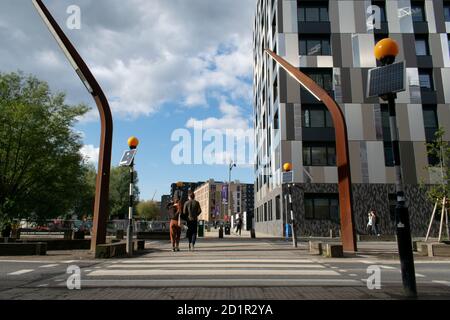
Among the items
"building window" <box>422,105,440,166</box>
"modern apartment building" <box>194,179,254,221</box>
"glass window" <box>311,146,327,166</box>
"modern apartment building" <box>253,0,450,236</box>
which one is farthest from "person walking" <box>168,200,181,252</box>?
"modern apartment building" <box>194,179,254,221</box>

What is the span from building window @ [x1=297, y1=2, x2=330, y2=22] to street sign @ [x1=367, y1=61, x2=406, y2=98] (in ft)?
97.5

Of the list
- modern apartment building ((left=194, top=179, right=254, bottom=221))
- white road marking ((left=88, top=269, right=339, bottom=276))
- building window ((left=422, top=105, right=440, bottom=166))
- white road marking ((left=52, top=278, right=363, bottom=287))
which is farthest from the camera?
modern apartment building ((left=194, top=179, right=254, bottom=221))

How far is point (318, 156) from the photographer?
3148 centimetres

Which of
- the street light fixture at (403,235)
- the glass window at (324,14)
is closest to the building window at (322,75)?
the glass window at (324,14)

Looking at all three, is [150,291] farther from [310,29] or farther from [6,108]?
[310,29]

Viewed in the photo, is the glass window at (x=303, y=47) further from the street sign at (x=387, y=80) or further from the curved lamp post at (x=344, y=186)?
the street sign at (x=387, y=80)

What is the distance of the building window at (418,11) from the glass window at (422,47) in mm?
1914

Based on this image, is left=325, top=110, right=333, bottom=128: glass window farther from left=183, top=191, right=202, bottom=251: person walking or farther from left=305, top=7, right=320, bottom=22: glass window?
left=183, top=191, right=202, bottom=251: person walking

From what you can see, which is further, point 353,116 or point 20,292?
point 353,116

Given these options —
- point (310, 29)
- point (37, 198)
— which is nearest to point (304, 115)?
point (310, 29)

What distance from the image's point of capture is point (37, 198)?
2214 cm

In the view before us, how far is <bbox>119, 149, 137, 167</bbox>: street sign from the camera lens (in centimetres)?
1212

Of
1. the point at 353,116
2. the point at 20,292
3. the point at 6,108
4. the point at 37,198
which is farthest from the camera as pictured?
the point at 353,116

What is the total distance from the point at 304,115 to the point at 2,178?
22451mm
